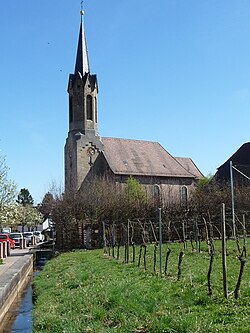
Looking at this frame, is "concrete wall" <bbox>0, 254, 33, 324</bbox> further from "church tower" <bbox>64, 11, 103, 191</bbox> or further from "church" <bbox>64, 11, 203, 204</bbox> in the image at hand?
"church tower" <bbox>64, 11, 103, 191</bbox>

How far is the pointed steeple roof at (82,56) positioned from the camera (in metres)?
61.4

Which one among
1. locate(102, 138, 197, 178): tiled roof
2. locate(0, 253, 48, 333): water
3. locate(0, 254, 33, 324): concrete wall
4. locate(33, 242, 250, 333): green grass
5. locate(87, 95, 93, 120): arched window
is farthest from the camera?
locate(87, 95, 93, 120): arched window

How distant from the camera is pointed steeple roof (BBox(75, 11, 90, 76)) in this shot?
6141 cm

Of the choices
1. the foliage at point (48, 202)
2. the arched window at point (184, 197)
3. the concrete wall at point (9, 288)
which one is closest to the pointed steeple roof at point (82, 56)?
the foliage at point (48, 202)

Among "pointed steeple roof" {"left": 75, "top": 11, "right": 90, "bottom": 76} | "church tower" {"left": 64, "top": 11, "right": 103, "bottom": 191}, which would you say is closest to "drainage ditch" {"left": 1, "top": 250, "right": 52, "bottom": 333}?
"church tower" {"left": 64, "top": 11, "right": 103, "bottom": 191}

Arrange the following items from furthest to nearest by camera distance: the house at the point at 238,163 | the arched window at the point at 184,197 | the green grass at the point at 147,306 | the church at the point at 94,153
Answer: the church at the point at 94,153 → the house at the point at 238,163 → the arched window at the point at 184,197 → the green grass at the point at 147,306

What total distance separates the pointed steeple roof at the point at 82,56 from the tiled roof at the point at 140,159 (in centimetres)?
978

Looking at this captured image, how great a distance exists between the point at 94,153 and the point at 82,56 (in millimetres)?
12922

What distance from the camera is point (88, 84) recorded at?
205ft

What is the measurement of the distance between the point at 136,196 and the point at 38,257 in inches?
392

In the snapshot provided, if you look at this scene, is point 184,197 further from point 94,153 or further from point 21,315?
point 21,315

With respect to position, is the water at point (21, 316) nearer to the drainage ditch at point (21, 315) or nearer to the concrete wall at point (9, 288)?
the drainage ditch at point (21, 315)

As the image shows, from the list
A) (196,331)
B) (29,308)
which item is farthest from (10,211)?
(196,331)

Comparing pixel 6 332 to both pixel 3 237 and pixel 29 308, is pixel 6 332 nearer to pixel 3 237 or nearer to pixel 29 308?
pixel 29 308
